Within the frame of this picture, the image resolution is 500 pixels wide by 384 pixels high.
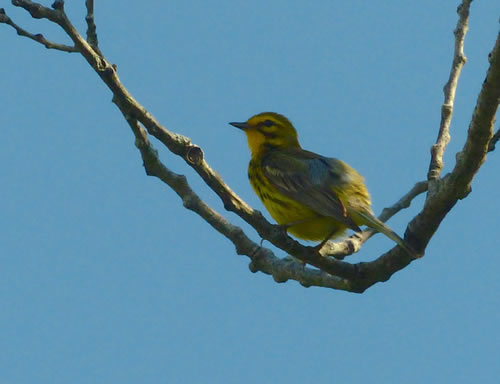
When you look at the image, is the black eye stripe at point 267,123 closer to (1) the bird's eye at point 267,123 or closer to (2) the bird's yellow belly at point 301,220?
(1) the bird's eye at point 267,123

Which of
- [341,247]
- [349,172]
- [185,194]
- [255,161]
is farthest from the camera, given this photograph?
[255,161]

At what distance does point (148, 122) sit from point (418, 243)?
Result: 211 centimetres

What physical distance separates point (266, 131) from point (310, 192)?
1.97 meters

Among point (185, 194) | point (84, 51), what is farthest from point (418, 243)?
point (84, 51)

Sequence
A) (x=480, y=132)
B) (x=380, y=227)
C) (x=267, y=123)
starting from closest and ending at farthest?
1. (x=480, y=132)
2. (x=380, y=227)
3. (x=267, y=123)

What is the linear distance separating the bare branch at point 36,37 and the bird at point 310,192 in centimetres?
297

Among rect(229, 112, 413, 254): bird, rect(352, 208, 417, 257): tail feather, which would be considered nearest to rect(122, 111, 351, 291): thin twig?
rect(352, 208, 417, 257): tail feather

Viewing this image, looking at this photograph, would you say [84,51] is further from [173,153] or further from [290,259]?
[290,259]

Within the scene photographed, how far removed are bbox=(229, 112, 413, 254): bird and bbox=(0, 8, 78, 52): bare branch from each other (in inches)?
117

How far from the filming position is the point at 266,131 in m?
9.45

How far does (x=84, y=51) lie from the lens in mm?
→ 5145

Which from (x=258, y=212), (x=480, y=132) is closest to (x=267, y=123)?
(x=258, y=212)

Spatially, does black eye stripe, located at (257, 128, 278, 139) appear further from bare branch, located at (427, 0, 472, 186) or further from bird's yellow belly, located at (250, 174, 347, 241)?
bare branch, located at (427, 0, 472, 186)

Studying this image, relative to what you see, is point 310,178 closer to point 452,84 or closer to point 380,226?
point 380,226
